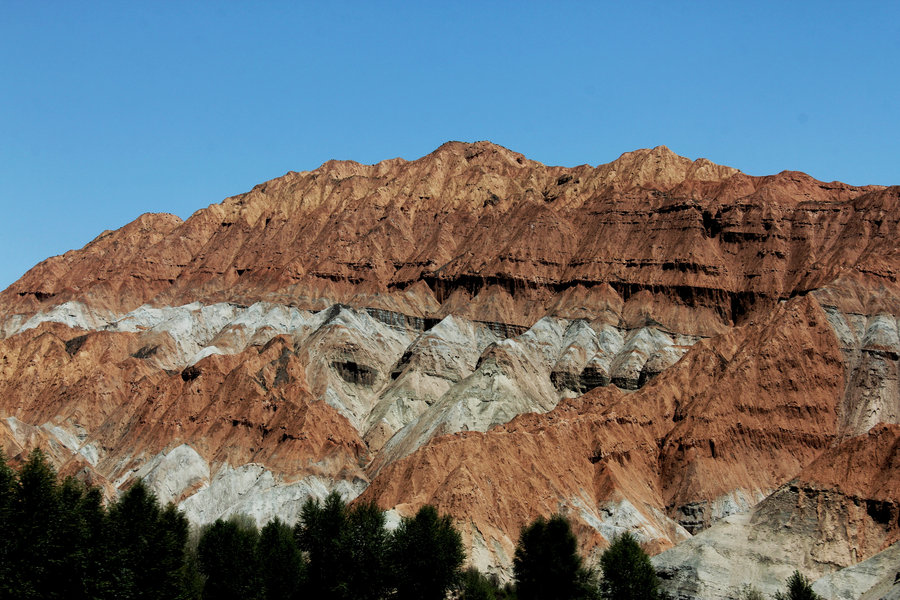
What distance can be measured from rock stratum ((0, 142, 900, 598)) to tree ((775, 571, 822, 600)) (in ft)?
5.02

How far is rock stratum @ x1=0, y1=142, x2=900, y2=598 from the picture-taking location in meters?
89.6

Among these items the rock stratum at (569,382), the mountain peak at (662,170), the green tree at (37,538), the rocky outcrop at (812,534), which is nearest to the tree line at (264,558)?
the green tree at (37,538)

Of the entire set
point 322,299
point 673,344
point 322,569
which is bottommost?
point 322,569

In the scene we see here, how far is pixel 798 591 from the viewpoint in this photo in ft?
218

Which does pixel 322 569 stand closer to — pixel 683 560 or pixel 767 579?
pixel 683 560

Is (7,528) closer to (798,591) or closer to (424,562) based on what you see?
(424,562)

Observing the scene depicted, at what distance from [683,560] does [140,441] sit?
262ft

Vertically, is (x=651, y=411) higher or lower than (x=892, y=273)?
lower

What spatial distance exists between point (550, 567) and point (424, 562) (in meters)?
8.01

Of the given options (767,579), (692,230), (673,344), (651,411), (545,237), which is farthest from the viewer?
(545,237)

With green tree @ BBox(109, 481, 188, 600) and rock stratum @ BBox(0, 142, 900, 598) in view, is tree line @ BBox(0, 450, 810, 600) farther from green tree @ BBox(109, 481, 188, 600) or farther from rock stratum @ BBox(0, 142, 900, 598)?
rock stratum @ BBox(0, 142, 900, 598)

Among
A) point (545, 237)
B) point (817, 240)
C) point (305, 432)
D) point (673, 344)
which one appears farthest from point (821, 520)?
point (545, 237)

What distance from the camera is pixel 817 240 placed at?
163000 millimetres

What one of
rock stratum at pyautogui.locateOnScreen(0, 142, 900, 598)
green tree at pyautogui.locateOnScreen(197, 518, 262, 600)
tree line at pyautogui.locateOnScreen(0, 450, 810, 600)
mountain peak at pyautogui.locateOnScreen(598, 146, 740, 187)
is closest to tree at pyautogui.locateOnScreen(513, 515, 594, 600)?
tree line at pyautogui.locateOnScreen(0, 450, 810, 600)
